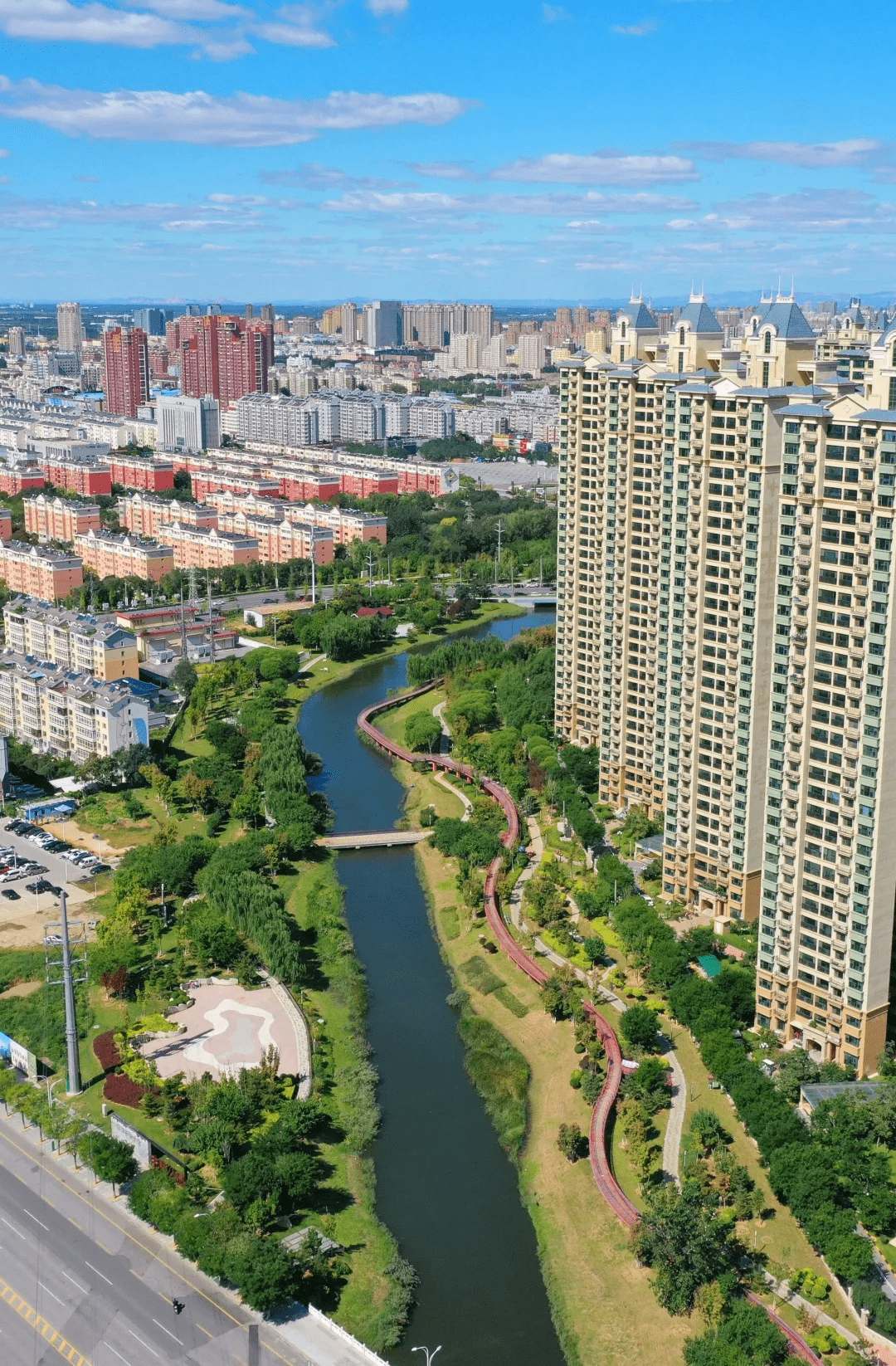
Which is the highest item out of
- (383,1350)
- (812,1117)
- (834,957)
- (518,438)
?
(518,438)

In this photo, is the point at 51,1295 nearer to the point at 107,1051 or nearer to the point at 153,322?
the point at 107,1051

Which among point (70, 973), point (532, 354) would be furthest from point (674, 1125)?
point (532, 354)

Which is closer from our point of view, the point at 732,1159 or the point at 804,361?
the point at 732,1159

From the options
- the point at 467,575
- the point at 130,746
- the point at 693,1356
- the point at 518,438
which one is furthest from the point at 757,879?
the point at 518,438

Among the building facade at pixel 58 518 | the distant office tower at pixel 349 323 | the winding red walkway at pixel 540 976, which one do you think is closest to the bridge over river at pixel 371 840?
the winding red walkway at pixel 540 976

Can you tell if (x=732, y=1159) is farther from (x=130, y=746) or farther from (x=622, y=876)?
(x=130, y=746)

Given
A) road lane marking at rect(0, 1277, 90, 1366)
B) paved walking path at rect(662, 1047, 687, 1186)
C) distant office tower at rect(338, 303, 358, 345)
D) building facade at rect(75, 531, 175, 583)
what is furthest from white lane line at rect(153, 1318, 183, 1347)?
distant office tower at rect(338, 303, 358, 345)

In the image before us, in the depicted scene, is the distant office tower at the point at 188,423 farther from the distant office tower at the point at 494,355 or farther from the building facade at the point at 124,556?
the distant office tower at the point at 494,355
